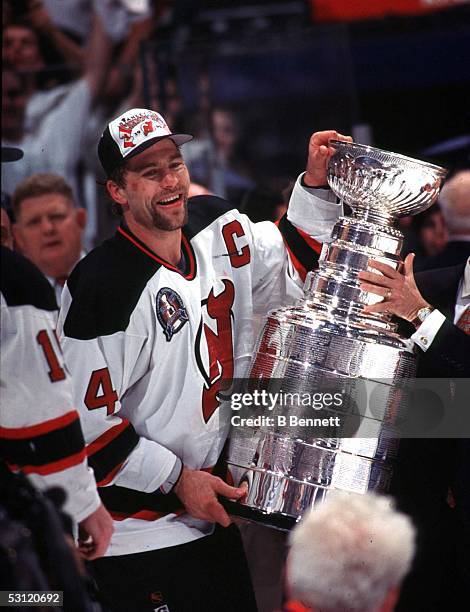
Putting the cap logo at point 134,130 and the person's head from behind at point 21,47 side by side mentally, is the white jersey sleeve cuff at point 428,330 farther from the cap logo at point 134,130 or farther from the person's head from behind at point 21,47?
the person's head from behind at point 21,47

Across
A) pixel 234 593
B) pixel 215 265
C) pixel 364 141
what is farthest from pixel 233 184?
pixel 234 593

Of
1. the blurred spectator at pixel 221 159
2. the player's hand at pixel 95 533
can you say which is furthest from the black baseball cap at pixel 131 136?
the blurred spectator at pixel 221 159

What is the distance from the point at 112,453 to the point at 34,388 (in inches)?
14.4

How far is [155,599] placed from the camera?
2.53m

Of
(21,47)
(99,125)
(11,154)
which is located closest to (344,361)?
(11,154)

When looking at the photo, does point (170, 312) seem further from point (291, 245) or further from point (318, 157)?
point (318, 157)

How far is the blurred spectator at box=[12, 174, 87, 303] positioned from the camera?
298cm

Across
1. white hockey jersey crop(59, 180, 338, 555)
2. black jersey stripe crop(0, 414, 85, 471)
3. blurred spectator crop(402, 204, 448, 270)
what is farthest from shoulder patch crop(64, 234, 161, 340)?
blurred spectator crop(402, 204, 448, 270)

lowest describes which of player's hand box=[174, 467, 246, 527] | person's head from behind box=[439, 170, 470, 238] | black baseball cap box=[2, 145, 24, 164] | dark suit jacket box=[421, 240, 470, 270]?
player's hand box=[174, 467, 246, 527]

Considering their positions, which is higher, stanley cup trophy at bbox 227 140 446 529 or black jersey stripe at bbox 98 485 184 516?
stanley cup trophy at bbox 227 140 446 529

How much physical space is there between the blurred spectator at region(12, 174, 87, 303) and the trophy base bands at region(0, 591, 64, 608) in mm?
1167

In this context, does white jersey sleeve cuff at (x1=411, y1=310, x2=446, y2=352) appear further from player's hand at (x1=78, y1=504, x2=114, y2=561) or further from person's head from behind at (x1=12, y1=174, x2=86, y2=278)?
person's head from behind at (x1=12, y1=174, x2=86, y2=278)

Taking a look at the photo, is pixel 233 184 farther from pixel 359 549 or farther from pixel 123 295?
pixel 359 549

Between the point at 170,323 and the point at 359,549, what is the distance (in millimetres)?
607
